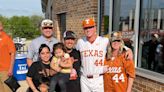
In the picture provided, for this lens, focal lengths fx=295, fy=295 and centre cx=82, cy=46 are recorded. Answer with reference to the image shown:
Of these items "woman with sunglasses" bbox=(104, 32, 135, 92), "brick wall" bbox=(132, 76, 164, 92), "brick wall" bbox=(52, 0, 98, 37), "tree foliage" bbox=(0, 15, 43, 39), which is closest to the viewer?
"woman with sunglasses" bbox=(104, 32, 135, 92)

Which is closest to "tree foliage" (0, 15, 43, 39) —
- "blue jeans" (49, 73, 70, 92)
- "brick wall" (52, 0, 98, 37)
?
"brick wall" (52, 0, 98, 37)

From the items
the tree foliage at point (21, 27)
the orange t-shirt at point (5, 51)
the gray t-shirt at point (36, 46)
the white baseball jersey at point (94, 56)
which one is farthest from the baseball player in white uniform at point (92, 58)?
the tree foliage at point (21, 27)

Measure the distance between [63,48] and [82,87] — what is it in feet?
2.12

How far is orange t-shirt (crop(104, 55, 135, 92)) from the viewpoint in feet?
13.2

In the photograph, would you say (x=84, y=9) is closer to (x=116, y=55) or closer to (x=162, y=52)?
(x=162, y=52)

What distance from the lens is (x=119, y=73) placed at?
4.06 metres

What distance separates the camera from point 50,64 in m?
4.09

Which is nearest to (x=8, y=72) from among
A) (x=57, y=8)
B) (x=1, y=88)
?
(x=1, y=88)

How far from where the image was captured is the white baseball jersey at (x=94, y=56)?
162 inches

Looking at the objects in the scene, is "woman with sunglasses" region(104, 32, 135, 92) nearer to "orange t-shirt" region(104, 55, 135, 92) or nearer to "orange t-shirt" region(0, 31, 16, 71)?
"orange t-shirt" region(104, 55, 135, 92)

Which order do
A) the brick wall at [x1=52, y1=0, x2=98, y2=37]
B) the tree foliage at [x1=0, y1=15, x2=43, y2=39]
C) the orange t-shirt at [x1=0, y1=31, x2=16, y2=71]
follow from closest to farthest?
the orange t-shirt at [x1=0, y1=31, x2=16, y2=71], the brick wall at [x1=52, y1=0, x2=98, y2=37], the tree foliage at [x1=0, y1=15, x2=43, y2=39]

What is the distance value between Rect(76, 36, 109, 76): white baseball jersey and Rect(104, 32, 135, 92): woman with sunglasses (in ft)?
0.28

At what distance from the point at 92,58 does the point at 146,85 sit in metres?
1.79

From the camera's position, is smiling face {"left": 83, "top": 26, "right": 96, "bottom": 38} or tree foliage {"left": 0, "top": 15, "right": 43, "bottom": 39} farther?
tree foliage {"left": 0, "top": 15, "right": 43, "bottom": 39}
